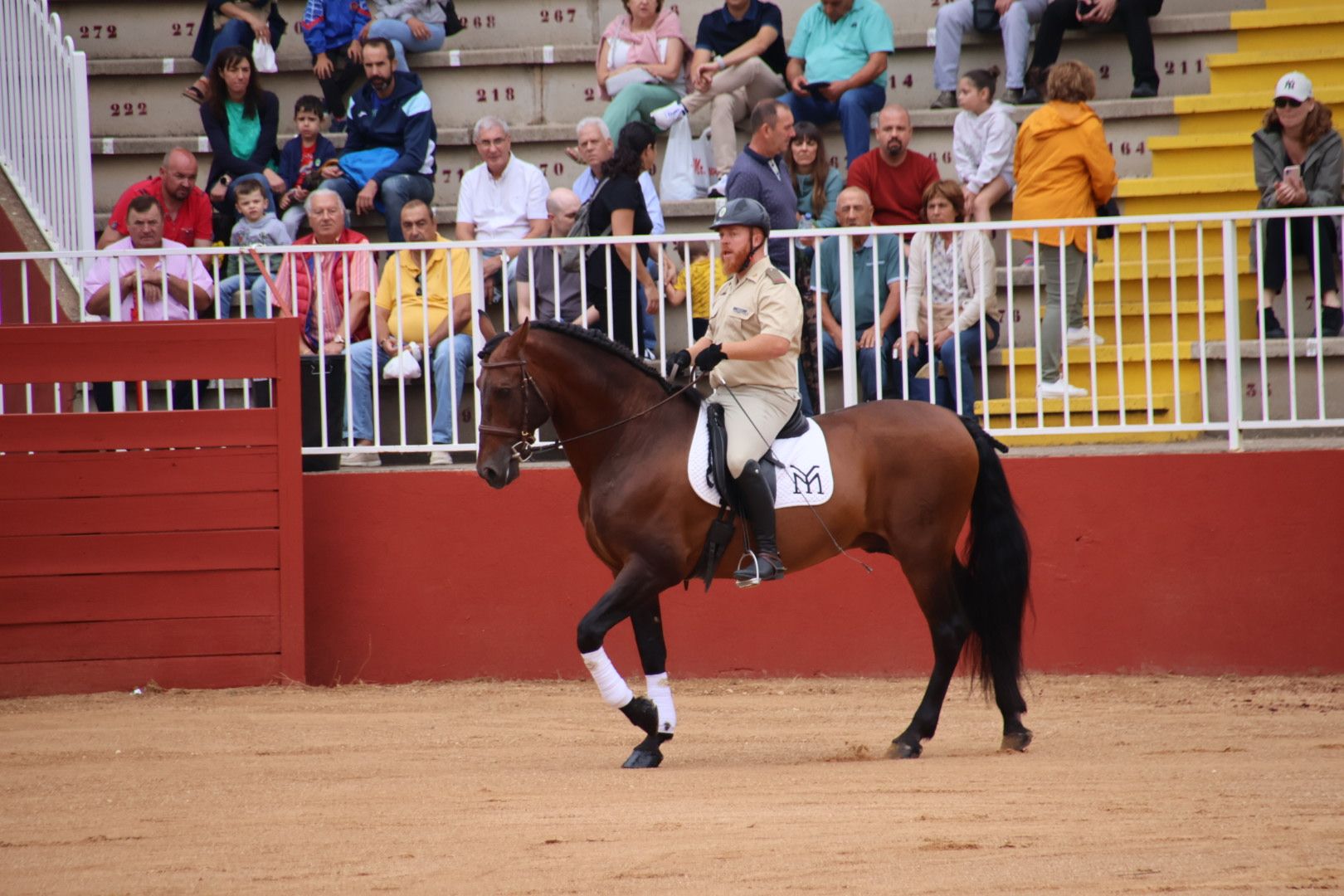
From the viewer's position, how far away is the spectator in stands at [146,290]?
958 centimetres

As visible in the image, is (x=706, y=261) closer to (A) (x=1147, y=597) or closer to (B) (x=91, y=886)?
(A) (x=1147, y=597)

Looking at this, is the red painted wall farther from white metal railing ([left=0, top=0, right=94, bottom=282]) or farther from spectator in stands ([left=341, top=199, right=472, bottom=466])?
white metal railing ([left=0, top=0, right=94, bottom=282])

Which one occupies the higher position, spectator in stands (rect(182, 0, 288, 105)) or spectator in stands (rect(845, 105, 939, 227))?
spectator in stands (rect(182, 0, 288, 105))

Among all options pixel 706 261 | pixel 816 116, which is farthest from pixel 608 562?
pixel 816 116

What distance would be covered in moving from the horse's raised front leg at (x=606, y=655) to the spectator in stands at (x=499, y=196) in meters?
4.93

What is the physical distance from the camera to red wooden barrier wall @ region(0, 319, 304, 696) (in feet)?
31.0

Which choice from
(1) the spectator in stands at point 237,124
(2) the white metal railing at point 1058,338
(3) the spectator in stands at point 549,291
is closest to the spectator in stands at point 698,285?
(2) the white metal railing at point 1058,338

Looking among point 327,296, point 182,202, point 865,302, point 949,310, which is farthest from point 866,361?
point 182,202

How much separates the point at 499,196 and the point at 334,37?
3357 mm

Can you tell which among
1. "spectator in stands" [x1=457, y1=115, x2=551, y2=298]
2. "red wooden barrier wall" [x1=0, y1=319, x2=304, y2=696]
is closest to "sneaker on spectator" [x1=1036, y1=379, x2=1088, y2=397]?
"spectator in stands" [x1=457, y1=115, x2=551, y2=298]

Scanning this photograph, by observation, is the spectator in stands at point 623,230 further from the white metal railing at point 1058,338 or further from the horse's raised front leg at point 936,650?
the horse's raised front leg at point 936,650

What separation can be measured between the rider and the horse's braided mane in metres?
0.20

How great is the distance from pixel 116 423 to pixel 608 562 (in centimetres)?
372

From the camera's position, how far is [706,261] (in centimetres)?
980
